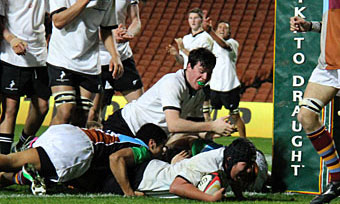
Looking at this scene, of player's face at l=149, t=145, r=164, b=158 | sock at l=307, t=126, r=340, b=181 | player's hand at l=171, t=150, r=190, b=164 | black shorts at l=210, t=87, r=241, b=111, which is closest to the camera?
sock at l=307, t=126, r=340, b=181

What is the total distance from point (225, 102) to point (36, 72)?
401cm

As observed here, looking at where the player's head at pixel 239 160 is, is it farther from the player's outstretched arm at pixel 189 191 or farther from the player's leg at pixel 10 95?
the player's leg at pixel 10 95

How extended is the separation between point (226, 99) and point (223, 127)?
512 cm

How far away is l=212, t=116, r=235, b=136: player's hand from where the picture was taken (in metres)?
4.89

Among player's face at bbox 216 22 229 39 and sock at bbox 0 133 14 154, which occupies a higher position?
player's face at bbox 216 22 229 39

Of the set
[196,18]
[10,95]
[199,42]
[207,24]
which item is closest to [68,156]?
[10,95]

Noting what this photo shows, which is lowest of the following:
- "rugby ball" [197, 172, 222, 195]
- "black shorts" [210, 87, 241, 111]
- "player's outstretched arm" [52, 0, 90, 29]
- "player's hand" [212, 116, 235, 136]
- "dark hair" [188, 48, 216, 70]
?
"black shorts" [210, 87, 241, 111]

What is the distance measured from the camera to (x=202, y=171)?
4770mm

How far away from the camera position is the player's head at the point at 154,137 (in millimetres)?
5281

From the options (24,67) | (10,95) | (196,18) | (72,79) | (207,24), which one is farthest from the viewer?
(196,18)

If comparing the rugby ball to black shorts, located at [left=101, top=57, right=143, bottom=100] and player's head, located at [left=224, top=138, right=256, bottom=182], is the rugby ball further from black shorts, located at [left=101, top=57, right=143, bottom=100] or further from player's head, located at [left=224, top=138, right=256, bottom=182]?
black shorts, located at [left=101, top=57, right=143, bottom=100]

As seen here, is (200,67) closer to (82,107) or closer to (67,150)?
(67,150)

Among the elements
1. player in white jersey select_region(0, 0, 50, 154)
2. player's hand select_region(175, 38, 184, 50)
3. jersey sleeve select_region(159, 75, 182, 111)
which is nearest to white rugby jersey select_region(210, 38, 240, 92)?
player's hand select_region(175, 38, 184, 50)

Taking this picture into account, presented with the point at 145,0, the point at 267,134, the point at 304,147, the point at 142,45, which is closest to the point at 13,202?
the point at 304,147
